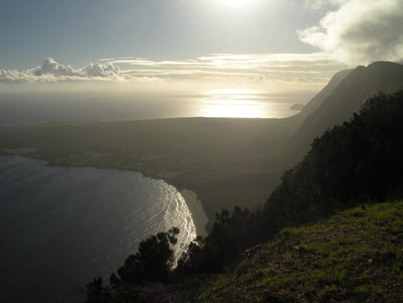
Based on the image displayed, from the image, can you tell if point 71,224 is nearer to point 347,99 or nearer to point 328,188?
point 328,188

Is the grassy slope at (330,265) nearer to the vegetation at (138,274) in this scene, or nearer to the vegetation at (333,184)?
the vegetation at (333,184)

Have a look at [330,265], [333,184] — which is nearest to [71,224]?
[333,184]

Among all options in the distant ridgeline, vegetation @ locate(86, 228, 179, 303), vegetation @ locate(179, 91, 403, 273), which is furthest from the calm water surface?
vegetation @ locate(179, 91, 403, 273)

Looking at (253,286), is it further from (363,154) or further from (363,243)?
(363,154)

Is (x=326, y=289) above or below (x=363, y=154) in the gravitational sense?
below

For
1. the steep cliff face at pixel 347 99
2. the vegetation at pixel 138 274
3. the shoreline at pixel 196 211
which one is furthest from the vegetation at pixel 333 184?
the steep cliff face at pixel 347 99

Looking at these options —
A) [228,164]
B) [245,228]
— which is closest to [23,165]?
[228,164]

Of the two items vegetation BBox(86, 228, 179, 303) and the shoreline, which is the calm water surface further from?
vegetation BBox(86, 228, 179, 303)
